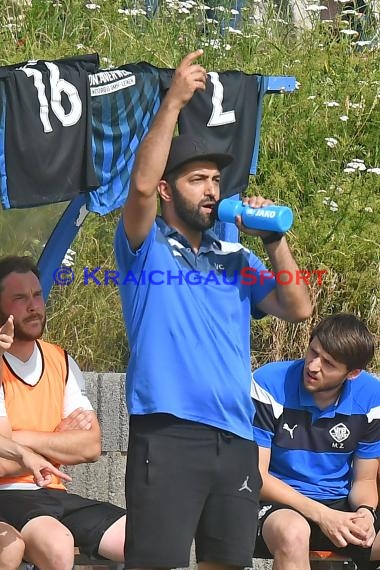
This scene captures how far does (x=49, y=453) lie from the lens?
15.2 ft

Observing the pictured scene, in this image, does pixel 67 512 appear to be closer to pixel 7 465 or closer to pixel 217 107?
pixel 7 465

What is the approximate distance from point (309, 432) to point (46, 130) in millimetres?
1820

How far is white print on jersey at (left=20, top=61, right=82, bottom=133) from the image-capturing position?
17.4 ft

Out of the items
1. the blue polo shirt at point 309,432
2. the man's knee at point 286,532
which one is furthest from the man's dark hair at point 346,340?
the man's knee at point 286,532

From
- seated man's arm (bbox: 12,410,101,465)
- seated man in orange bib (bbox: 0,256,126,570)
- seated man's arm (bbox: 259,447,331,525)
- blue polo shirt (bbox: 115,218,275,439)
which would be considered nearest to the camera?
blue polo shirt (bbox: 115,218,275,439)

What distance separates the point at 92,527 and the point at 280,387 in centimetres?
96

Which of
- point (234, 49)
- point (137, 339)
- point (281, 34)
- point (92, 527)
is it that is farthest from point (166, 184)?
point (281, 34)

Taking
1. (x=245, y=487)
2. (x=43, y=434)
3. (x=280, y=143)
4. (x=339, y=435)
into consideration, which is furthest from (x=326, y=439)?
(x=280, y=143)

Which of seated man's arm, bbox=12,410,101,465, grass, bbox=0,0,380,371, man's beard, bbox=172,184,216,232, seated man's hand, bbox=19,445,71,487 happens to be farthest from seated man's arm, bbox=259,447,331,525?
grass, bbox=0,0,380,371

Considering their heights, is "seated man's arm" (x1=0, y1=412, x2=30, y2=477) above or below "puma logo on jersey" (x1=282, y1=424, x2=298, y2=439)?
above

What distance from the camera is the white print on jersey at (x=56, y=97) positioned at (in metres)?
5.30

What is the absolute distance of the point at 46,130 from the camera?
17.8 feet

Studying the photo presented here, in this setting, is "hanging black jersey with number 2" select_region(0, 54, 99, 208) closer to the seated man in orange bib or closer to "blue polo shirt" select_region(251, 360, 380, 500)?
the seated man in orange bib

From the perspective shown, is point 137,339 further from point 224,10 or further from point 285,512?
point 224,10
